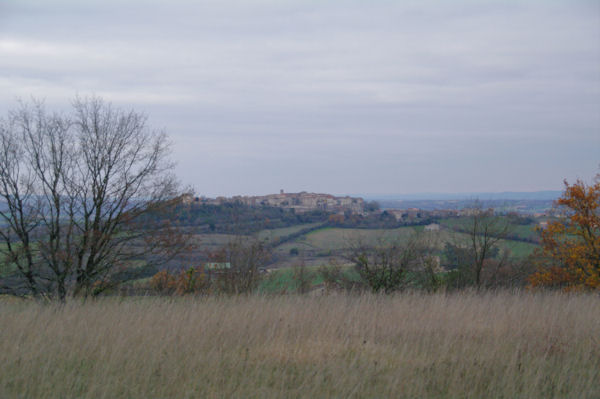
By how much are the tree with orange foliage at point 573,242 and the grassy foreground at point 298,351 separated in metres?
16.0

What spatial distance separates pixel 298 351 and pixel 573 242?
21.3m

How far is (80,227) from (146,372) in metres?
13.1

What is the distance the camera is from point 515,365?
504 centimetres

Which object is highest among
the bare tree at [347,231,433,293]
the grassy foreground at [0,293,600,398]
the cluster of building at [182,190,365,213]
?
the cluster of building at [182,190,365,213]

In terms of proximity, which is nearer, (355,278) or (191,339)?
(191,339)

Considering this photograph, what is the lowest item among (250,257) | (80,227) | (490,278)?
(490,278)

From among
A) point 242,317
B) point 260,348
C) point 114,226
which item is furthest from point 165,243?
point 260,348

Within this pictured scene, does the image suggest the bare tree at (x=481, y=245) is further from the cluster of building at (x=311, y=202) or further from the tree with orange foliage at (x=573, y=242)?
the cluster of building at (x=311, y=202)

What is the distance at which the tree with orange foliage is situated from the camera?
21.4 metres

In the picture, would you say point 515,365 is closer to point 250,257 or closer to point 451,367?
point 451,367

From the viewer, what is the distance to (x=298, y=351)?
5.45 metres

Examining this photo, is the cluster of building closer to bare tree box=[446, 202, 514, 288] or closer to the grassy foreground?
bare tree box=[446, 202, 514, 288]

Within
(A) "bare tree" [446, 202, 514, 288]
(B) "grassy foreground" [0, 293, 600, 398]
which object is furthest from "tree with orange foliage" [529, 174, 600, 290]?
(B) "grassy foreground" [0, 293, 600, 398]

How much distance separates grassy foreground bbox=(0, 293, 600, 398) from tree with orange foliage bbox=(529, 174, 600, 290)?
52.4 feet
